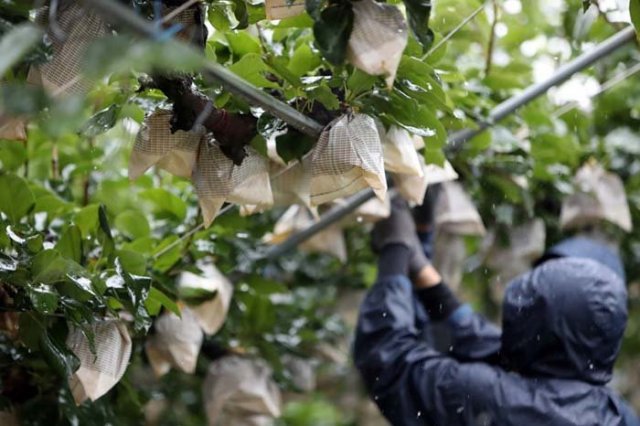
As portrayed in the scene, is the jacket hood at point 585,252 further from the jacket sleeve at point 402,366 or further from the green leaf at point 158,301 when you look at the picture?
the green leaf at point 158,301

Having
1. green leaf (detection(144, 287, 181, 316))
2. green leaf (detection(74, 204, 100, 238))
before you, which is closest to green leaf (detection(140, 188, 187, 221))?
green leaf (detection(74, 204, 100, 238))

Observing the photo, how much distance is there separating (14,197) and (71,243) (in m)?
0.13

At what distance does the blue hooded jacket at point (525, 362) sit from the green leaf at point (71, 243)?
0.60 metres

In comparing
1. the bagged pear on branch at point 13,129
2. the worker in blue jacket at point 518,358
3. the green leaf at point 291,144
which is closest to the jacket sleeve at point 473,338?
the worker in blue jacket at point 518,358

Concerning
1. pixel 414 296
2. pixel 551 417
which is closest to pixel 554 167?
pixel 414 296

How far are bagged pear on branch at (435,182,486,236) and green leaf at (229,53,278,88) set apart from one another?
872 mm

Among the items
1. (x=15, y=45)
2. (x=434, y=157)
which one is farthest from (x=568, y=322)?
(x=15, y=45)

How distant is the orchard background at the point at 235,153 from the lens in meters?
1.26

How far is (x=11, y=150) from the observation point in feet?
6.09

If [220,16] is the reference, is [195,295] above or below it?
below

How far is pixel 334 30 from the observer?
112 cm

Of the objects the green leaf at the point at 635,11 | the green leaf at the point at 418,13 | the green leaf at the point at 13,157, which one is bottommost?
the green leaf at the point at 13,157

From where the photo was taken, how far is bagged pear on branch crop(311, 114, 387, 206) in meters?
1.30

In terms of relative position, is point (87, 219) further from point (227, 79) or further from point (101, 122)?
point (227, 79)
